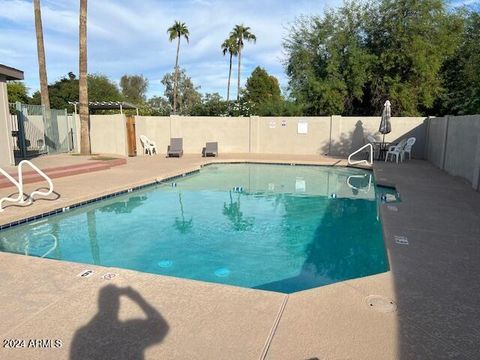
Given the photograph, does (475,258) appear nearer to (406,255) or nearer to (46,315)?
(406,255)

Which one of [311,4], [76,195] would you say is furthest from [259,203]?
[311,4]

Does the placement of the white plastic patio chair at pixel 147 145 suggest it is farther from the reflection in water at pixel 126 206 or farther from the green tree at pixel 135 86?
the green tree at pixel 135 86

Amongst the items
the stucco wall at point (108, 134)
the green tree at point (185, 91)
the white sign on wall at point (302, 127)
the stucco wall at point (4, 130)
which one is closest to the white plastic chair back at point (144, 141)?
the stucco wall at point (108, 134)

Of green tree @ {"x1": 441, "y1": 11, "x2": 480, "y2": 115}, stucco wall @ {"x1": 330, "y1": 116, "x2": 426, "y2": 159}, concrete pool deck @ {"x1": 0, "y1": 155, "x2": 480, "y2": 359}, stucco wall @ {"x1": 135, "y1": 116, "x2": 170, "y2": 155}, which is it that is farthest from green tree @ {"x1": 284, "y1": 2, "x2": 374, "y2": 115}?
concrete pool deck @ {"x1": 0, "y1": 155, "x2": 480, "y2": 359}

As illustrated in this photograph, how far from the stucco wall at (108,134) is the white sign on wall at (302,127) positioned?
8297 millimetres

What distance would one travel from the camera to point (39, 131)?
14.9 m

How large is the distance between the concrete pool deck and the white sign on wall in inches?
521

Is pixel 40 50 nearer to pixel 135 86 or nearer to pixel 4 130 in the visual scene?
pixel 4 130

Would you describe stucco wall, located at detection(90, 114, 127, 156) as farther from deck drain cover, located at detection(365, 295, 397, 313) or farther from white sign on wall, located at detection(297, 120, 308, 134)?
deck drain cover, located at detection(365, 295, 397, 313)

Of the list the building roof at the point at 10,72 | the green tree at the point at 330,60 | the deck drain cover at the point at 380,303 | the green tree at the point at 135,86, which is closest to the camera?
the deck drain cover at the point at 380,303

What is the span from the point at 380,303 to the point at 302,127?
14773 mm

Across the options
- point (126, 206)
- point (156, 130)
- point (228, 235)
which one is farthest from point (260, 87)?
point (228, 235)

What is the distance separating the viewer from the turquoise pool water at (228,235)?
4.84m

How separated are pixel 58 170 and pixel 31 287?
7908 millimetres
